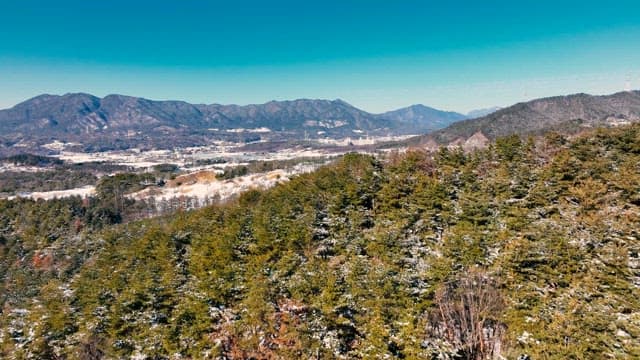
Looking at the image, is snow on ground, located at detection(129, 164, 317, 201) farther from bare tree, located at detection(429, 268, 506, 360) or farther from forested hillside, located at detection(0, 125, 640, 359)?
bare tree, located at detection(429, 268, 506, 360)

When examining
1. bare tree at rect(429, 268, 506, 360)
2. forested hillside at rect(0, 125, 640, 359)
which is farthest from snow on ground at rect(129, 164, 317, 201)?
bare tree at rect(429, 268, 506, 360)

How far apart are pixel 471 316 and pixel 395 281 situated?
219 inches

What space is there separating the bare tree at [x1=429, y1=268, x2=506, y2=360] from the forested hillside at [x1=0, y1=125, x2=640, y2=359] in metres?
0.10

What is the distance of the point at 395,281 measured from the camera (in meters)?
25.9

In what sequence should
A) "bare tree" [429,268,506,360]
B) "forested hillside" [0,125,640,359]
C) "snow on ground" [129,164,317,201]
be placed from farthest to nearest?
"snow on ground" [129,164,317,201], "bare tree" [429,268,506,360], "forested hillside" [0,125,640,359]

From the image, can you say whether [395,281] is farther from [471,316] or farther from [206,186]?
[206,186]

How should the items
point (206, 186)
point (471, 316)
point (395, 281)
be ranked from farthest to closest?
1. point (206, 186)
2. point (395, 281)
3. point (471, 316)

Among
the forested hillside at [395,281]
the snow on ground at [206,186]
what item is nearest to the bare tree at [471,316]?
the forested hillside at [395,281]

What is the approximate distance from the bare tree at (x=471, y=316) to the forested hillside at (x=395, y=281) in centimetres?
10

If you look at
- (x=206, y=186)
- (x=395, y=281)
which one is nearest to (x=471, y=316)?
(x=395, y=281)

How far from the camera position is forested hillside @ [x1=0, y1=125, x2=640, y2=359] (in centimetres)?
2258

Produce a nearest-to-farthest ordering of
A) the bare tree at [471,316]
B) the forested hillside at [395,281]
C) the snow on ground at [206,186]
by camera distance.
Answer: the forested hillside at [395,281] < the bare tree at [471,316] < the snow on ground at [206,186]

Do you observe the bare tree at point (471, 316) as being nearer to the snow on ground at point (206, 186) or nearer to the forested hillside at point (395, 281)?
the forested hillside at point (395, 281)

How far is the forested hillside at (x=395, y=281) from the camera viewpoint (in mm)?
22578
